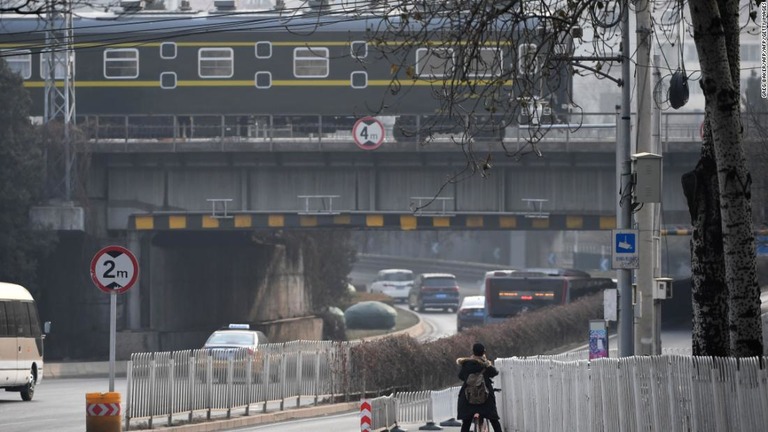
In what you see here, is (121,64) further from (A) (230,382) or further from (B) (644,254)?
(B) (644,254)

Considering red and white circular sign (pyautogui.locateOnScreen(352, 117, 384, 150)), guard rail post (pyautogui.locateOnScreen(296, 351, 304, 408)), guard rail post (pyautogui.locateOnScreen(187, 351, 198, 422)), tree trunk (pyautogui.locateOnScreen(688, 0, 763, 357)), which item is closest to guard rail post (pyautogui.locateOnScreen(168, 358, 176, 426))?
guard rail post (pyautogui.locateOnScreen(187, 351, 198, 422))

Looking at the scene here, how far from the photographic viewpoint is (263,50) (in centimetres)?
4381

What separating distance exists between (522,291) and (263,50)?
15145 millimetres

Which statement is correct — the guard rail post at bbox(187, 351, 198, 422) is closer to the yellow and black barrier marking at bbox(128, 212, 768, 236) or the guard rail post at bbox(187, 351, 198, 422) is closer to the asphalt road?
the asphalt road

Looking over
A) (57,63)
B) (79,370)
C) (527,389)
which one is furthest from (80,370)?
(527,389)

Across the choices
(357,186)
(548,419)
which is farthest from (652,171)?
(357,186)

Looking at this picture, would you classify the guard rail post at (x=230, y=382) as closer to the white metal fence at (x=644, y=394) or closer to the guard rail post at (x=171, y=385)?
the guard rail post at (x=171, y=385)

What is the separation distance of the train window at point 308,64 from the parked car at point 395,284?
49706mm

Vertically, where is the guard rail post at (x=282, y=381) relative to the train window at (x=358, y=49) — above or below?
below

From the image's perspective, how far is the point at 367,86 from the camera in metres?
43.4

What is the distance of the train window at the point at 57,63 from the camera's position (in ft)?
138

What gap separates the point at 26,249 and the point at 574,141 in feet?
59.6

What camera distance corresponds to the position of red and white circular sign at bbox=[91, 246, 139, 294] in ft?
66.9

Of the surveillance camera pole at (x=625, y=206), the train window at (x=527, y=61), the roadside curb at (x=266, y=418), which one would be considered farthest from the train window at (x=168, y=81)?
the train window at (x=527, y=61)
